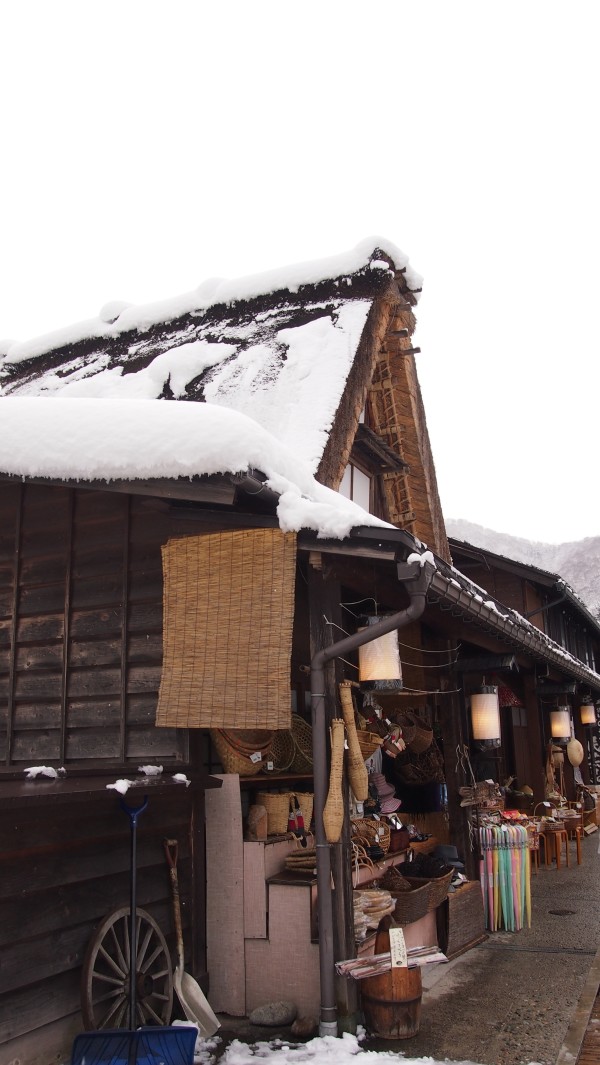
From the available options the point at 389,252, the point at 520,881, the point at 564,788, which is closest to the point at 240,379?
the point at 389,252

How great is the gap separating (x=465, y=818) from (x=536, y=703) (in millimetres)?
6409

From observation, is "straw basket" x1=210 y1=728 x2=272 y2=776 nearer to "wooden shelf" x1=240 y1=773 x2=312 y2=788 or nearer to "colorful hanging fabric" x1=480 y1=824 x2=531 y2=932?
"wooden shelf" x1=240 y1=773 x2=312 y2=788

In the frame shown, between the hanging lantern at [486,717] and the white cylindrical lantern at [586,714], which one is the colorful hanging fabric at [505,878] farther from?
the white cylindrical lantern at [586,714]

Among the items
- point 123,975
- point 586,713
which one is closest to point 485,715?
point 123,975

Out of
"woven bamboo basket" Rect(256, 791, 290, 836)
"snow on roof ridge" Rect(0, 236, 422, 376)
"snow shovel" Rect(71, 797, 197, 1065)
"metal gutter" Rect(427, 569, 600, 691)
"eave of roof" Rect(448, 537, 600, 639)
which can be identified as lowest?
"snow shovel" Rect(71, 797, 197, 1065)

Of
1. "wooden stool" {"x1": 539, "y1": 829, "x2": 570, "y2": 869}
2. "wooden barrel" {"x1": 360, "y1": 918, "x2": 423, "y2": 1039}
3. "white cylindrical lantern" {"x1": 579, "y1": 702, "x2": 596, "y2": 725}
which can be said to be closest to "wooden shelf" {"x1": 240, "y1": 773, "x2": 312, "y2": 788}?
"wooden barrel" {"x1": 360, "y1": 918, "x2": 423, "y2": 1039}

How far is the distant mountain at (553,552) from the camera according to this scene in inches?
2719

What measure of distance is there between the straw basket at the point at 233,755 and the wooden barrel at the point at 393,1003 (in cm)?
172

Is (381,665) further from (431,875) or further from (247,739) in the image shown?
(431,875)

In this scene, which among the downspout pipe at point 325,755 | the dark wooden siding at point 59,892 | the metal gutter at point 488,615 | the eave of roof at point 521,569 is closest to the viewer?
the dark wooden siding at point 59,892

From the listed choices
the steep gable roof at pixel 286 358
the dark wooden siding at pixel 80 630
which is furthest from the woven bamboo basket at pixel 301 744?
the steep gable roof at pixel 286 358

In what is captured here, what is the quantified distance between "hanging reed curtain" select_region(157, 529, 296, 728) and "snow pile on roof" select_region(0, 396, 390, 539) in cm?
38

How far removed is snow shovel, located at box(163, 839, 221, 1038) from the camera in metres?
5.46

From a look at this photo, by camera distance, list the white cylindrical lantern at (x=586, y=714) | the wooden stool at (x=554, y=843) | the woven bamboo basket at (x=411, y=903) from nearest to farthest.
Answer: the woven bamboo basket at (x=411, y=903)
the wooden stool at (x=554, y=843)
the white cylindrical lantern at (x=586, y=714)
